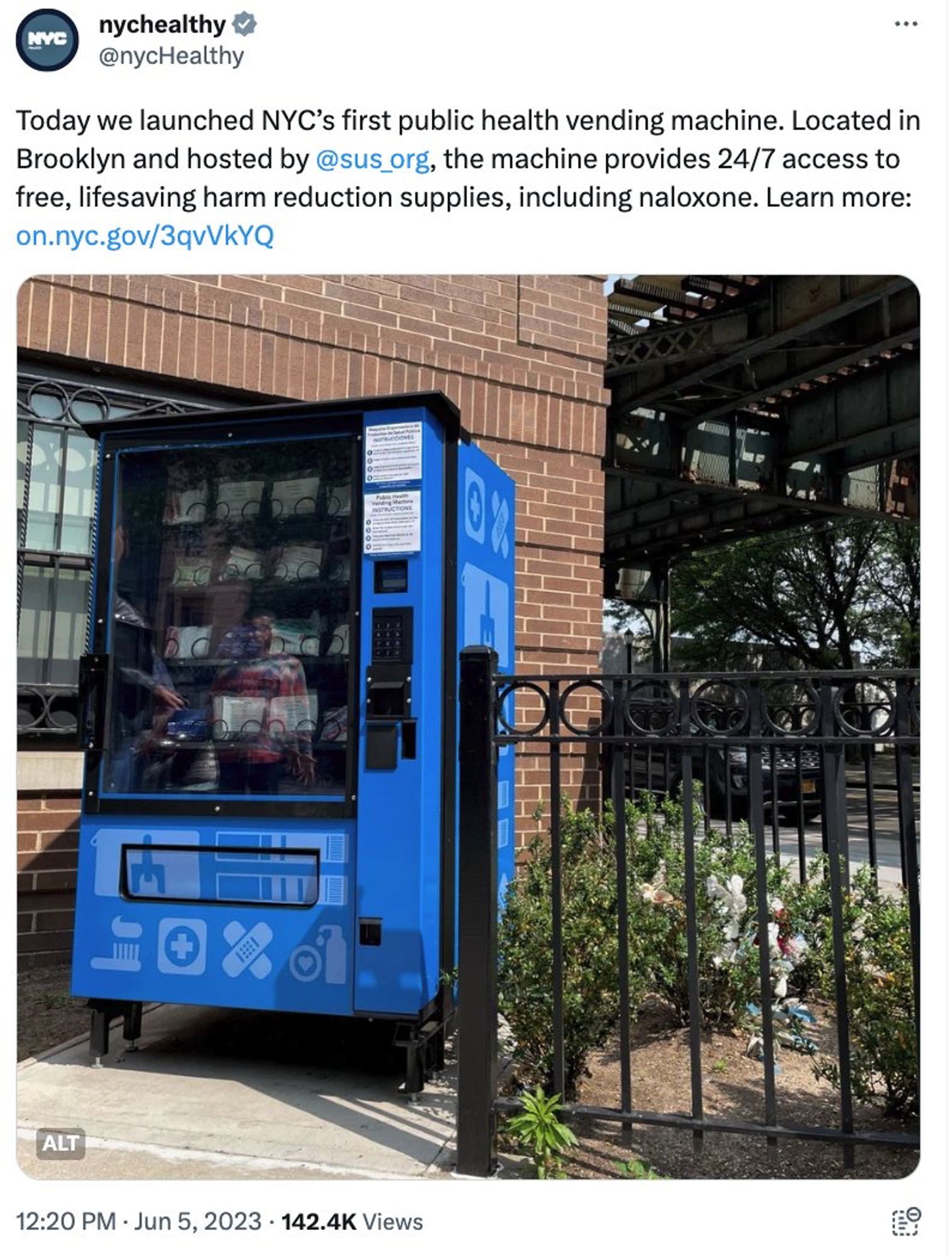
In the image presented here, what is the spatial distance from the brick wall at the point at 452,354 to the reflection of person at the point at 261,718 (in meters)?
1.76

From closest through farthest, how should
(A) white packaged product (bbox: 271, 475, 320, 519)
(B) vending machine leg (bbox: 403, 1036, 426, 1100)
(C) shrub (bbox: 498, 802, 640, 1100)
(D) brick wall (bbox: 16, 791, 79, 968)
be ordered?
(C) shrub (bbox: 498, 802, 640, 1100)
(B) vending machine leg (bbox: 403, 1036, 426, 1100)
(A) white packaged product (bbox: 271, 475, 320, 519)
(D) brick wall (bbox: 16, 791, 79, 968)

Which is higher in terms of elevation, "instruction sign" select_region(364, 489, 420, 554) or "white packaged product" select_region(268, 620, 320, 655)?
"instruction sign" select_region(364, 489, 420, 554)

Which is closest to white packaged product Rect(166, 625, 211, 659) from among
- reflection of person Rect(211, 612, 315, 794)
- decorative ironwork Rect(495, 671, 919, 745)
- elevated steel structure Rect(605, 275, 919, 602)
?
reflection of person Rect(211, 612, 315, 794)

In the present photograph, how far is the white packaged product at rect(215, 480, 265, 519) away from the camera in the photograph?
3.85 m

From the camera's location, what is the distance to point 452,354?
5641 mm

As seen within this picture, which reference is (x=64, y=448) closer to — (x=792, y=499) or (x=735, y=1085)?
(x=735, y=1085)

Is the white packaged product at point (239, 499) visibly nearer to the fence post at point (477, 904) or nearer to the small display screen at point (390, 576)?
the small display screen at point (390, 576)

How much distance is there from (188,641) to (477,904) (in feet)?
5.85

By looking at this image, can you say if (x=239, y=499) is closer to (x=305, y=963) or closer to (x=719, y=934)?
(x=305, y=963)

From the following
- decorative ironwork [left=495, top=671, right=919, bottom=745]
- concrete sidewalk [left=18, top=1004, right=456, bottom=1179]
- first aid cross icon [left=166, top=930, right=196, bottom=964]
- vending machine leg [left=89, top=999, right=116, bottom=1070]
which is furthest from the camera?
vending machine leg [left=89, top=999, right=116, bottom=1070]

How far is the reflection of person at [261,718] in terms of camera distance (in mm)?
3684

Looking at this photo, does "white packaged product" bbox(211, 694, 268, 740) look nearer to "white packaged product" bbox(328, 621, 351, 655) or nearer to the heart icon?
"white packaged product" bbox(328, 621, 351, 655)

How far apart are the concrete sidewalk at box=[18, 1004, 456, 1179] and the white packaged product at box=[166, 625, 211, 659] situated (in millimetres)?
1575

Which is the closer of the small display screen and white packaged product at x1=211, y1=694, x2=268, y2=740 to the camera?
the small display screen
